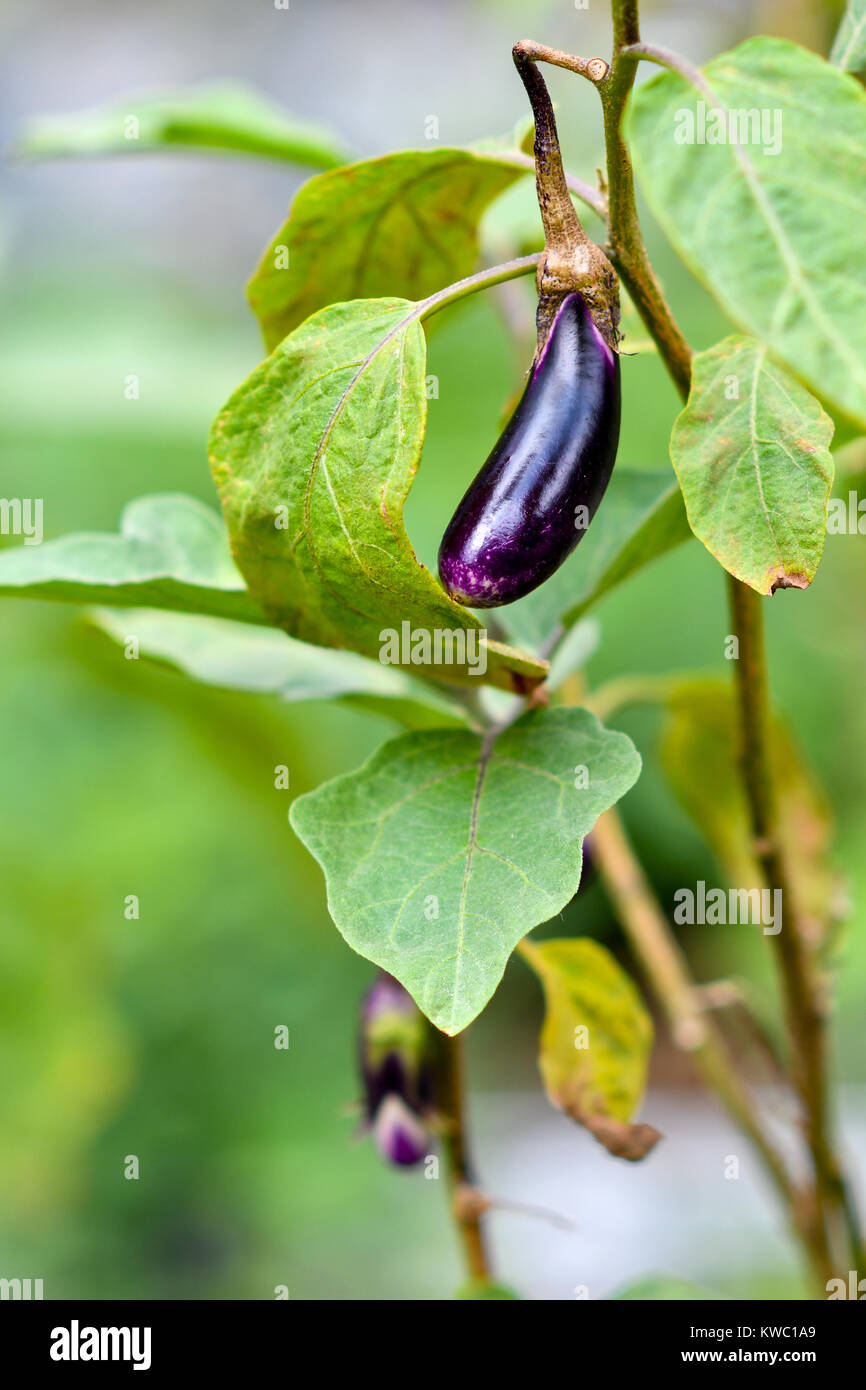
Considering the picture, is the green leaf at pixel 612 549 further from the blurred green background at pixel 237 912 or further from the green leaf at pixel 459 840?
the blurred green background at pixel 237 912

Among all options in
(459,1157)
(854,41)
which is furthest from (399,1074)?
(854,41)

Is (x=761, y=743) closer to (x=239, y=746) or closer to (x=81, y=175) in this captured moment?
(x=239, y=746)

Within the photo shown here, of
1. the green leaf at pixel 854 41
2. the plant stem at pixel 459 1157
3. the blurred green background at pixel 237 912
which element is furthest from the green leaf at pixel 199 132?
the plant stem at pixel 459 1157

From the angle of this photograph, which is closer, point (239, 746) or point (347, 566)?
point (347, 566)

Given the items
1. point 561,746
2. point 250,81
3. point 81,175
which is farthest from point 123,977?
point 250,81

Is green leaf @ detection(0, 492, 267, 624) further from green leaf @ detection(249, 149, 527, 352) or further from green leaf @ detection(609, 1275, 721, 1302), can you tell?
green leaf @ detection(609, 1275, 721, 1302)

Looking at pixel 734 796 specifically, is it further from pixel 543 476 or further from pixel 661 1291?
pixel 543 476
